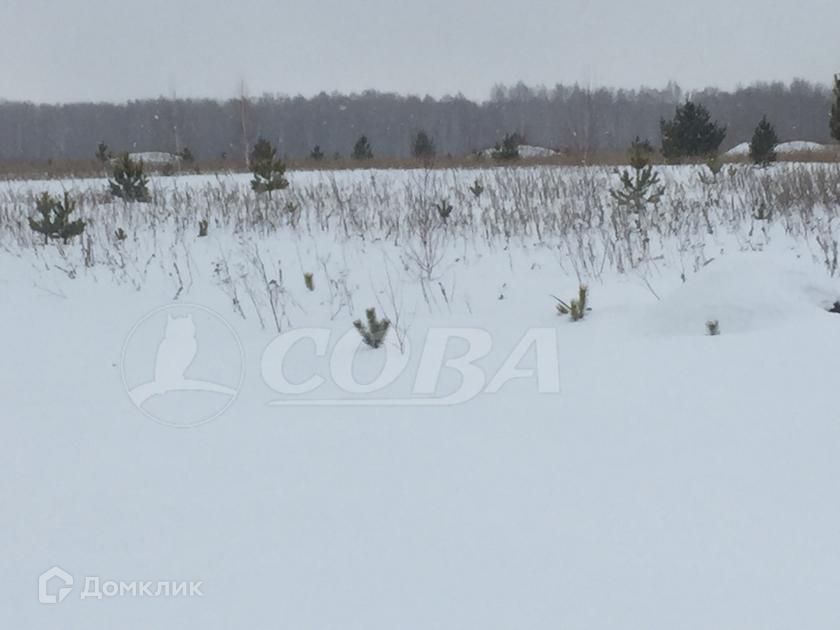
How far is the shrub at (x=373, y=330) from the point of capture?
12.3 ft

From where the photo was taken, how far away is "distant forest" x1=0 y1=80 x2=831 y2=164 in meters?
57.5

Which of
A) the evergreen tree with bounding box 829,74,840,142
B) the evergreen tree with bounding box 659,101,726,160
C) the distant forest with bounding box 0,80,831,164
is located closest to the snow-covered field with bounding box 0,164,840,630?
the evergreen tree with bounding box 829,74,840,142

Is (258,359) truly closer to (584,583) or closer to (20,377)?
(20,377)

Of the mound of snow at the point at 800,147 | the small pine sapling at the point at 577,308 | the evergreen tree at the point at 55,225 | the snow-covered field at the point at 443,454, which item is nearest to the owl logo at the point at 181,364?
the snow-covered field at the point at 443,454

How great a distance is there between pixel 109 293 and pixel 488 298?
10.8 ft

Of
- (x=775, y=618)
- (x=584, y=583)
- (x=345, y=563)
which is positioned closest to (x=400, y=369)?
(x=345, y=563)

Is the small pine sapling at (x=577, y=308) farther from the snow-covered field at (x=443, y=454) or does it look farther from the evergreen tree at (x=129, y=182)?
the evergreen tree at (x=129, y=182)

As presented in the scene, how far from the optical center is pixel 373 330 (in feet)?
12.4

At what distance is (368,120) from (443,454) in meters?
67.1

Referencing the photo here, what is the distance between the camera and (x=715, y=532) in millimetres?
1943

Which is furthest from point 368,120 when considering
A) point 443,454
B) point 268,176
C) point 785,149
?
point 443,454

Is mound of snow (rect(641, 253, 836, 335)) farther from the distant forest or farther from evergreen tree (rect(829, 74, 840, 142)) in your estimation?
the distant forest

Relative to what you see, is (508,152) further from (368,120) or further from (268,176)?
(368,120)

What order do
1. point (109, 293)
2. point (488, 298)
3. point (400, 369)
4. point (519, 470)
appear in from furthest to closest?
point (109, 293)
point (488, 298)
point (400, 369)
point (519, 470)
